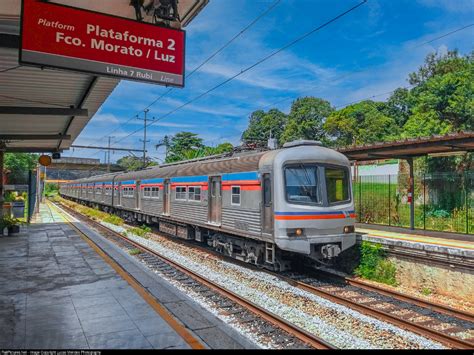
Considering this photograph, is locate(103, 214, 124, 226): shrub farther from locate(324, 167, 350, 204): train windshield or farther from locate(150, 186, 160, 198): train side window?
locate(324, 167, 350, 204): train windshield

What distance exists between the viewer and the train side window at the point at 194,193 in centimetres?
1369

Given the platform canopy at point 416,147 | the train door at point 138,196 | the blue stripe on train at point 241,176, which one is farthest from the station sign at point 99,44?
the train door at point 138,196

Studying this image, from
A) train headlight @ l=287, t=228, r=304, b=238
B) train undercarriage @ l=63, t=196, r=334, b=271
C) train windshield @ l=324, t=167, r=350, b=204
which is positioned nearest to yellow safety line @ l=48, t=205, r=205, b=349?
train undercarriage @ l=63, t=196, r=334, b=271

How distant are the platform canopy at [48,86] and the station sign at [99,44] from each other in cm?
33

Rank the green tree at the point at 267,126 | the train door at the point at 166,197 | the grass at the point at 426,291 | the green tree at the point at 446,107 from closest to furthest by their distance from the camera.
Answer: the grass at the point at 426,291 < the train door at the point at 166,197 < the green tree at the point at 446,107 < the green tree at the point at 267,126

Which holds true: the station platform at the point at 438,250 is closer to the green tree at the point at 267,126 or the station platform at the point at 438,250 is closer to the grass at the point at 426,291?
the grass at the point at 426,291

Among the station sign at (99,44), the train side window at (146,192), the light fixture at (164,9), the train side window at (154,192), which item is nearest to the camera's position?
the station sign at (99,44)

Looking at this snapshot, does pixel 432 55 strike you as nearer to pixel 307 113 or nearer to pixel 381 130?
pixel 381 130

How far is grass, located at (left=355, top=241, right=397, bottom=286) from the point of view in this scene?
1027 centimetres

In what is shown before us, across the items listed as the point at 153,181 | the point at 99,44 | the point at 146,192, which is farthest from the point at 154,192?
the point at 99,44

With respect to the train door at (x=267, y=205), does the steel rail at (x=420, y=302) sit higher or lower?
lower

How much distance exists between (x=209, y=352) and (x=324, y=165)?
6.13m

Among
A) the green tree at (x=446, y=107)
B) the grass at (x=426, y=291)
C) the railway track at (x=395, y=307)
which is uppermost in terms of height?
Result: the green tree at (x=446, y=107)

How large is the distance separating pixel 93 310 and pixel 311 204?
5.29 meters
